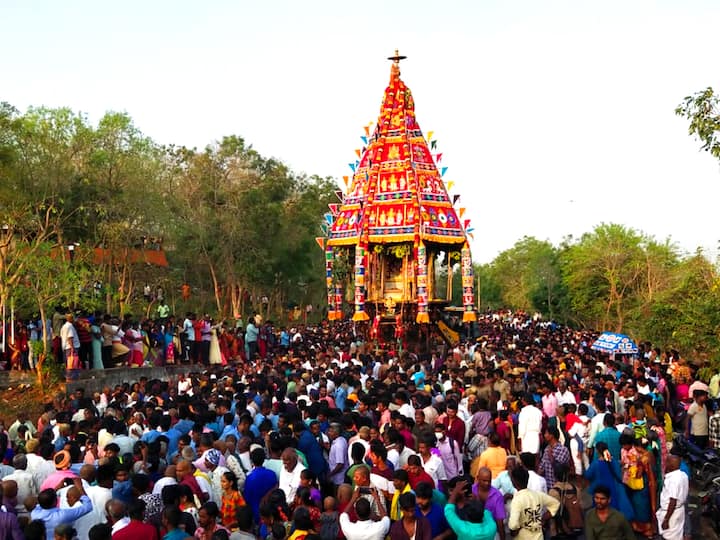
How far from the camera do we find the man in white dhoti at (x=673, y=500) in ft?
26.0

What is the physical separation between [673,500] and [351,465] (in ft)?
10.1

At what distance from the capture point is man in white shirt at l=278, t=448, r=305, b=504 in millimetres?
7524

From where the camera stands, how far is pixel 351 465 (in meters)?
8.26

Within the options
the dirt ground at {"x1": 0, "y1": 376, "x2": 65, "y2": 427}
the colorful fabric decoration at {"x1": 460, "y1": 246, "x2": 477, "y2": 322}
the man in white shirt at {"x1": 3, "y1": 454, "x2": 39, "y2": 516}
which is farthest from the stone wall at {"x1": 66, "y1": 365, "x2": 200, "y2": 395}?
the colorful fabric decoration at {"x1": 460, "y1": 246, "x2": 477, "y2": 322}

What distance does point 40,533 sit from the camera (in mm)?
5891

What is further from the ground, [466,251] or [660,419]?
[466,251]

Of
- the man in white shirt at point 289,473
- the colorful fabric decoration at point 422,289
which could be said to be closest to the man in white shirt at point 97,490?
the man in white shirt at point 289,473

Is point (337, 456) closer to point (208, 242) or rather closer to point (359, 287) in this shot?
point (359, 287)

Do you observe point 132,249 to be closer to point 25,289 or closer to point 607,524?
point 25,289

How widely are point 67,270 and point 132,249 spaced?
50.6 feet

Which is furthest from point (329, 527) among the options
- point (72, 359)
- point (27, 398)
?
point (27, 398)

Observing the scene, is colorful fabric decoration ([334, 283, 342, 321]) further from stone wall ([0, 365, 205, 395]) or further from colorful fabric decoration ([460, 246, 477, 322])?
stone wall ([0, 365, 205, 395])

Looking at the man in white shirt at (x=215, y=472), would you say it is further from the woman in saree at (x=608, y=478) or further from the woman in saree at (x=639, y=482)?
the woman in saree at (x=639, y=482)

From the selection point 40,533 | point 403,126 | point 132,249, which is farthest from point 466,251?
point 40,533
